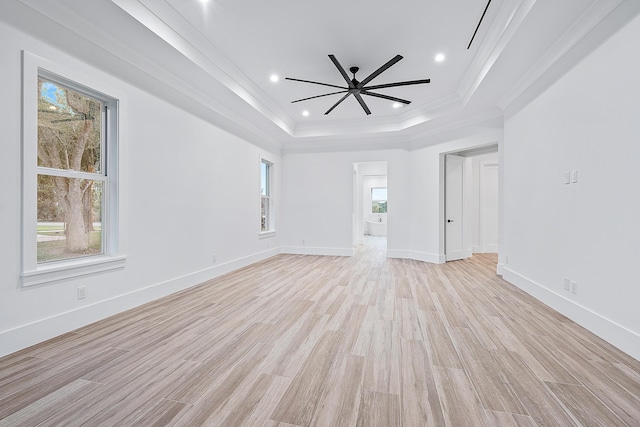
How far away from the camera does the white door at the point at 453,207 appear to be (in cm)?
624

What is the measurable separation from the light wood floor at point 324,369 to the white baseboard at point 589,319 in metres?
0.09

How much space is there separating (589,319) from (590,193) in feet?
3.62

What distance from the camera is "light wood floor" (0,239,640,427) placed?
59.9 inches

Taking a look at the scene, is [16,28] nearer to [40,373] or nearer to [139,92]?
[139,92]

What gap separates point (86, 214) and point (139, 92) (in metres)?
1.42

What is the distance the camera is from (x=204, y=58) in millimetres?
3557

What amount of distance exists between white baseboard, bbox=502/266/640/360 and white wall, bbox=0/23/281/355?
14.2 ft

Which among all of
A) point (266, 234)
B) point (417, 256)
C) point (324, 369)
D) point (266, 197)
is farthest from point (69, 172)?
point (417, 256)

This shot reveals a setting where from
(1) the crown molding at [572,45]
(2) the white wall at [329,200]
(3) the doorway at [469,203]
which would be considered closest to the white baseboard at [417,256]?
(2) the white wall at [329,200]

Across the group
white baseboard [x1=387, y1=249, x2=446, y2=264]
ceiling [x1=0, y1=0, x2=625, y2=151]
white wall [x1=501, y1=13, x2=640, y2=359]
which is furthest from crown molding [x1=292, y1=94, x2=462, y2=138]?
white baseboard [x1=387, y1=249, x2=446, y2=264]

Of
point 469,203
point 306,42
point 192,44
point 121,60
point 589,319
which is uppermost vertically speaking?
point 306,42

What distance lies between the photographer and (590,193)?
2662 millimetres

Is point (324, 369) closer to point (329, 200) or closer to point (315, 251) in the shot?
point (315, 251)

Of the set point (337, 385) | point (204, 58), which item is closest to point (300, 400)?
point (337, 385)
